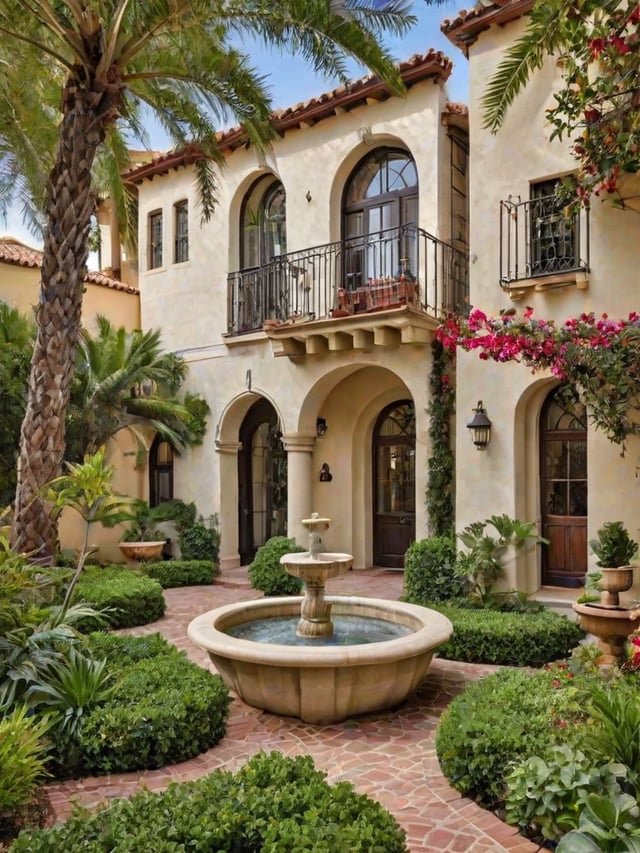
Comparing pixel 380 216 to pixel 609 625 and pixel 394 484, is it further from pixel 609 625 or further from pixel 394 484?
pixel 609 625

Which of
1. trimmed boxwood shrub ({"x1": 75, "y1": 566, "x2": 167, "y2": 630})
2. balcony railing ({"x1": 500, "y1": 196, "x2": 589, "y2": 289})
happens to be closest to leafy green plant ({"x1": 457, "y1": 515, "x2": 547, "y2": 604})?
balcony railing ({"x1": 500, "y1": 196, "x2": 589, "y2": 289})

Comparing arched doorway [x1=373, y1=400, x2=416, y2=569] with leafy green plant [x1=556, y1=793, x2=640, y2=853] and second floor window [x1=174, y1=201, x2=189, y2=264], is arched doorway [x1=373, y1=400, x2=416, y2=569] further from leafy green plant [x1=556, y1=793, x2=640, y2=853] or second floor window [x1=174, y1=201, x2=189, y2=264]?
leafy green plant [x1=556, y1=793, x2=640, y2=853]

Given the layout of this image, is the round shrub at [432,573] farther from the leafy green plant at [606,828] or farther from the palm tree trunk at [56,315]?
the leafy green plant at [606,828]

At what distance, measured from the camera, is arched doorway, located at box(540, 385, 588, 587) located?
10.2 meters

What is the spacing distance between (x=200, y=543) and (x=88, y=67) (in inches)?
355

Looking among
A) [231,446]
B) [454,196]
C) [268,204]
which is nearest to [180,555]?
[231,446]

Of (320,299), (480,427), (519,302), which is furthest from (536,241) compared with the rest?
(320,299)

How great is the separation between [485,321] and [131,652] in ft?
18.0

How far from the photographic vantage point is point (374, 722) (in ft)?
20.6

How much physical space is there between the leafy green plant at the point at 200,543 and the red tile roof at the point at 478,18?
32.9 ft

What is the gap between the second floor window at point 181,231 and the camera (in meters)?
16.2

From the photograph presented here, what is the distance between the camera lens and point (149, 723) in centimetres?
539

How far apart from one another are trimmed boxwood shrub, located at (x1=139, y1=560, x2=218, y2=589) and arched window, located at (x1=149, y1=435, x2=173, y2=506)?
3.23m

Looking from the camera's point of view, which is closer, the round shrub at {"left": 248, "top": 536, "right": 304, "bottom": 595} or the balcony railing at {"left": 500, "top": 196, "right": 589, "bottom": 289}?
the balcony railing at {"left": 500, "top": 196, "right": 589, "bottom": 289}
